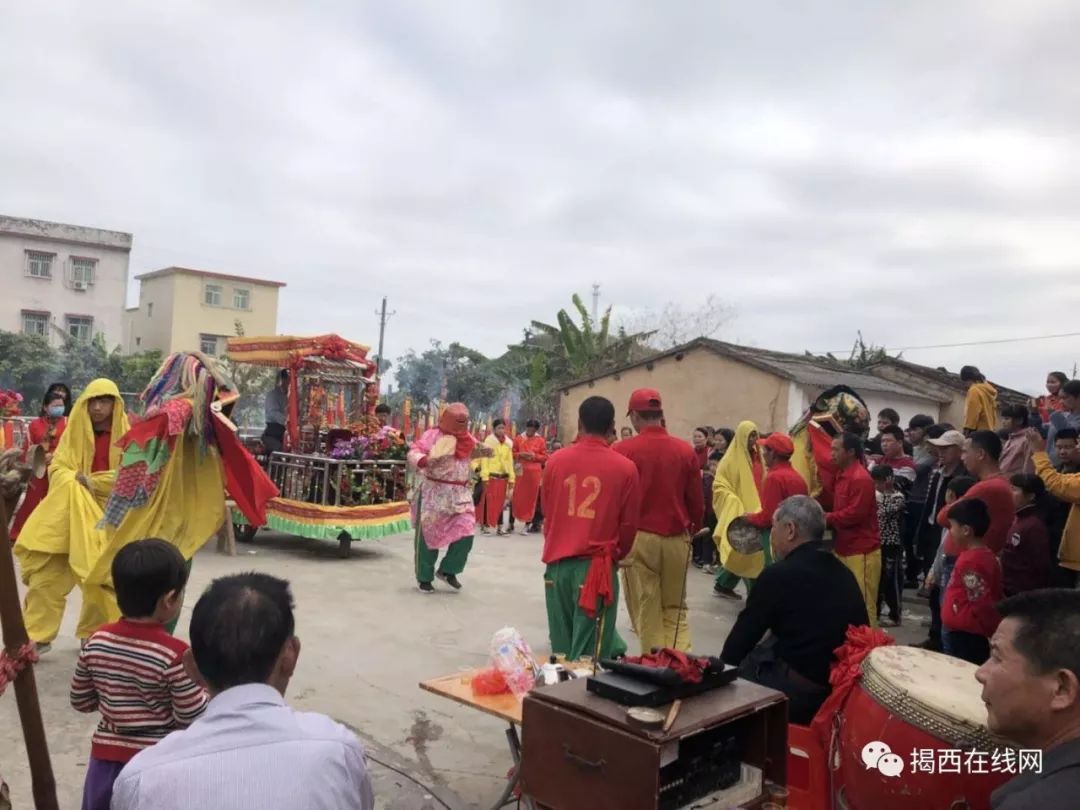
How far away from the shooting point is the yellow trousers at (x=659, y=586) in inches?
210

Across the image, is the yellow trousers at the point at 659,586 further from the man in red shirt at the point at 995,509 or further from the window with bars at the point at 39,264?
the window with bars at the point at 39,264

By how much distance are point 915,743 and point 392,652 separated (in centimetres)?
393

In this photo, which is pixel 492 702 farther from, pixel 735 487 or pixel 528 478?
pixel 528 478

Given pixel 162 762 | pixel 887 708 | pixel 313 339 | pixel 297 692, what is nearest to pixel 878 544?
pixel 887 708

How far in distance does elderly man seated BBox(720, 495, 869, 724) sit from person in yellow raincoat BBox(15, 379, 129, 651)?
139 inches

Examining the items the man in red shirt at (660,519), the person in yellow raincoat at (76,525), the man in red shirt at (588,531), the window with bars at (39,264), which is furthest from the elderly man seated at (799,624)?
the window with bars at (39,264)

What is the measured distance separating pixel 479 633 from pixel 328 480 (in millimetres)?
3599

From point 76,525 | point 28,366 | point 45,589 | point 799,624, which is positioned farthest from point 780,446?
point 28,366

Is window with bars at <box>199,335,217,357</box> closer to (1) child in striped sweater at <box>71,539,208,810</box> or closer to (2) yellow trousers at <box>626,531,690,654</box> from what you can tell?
(2) yellow trousers at <box>626,531,690,654</box>

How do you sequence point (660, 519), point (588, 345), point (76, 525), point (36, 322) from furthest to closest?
point (36, 322)
point (588, 345)
point (660, 519)
point (76, 525)

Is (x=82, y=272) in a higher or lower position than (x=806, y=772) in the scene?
higher

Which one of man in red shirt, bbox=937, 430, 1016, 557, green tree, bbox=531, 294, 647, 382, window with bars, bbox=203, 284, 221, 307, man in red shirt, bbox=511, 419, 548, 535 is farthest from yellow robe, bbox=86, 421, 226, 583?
window with bars, bbox=203, 284, 221, 307

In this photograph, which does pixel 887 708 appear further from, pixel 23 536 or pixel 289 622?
pixel 23 536

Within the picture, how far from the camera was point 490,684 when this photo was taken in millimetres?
3613
